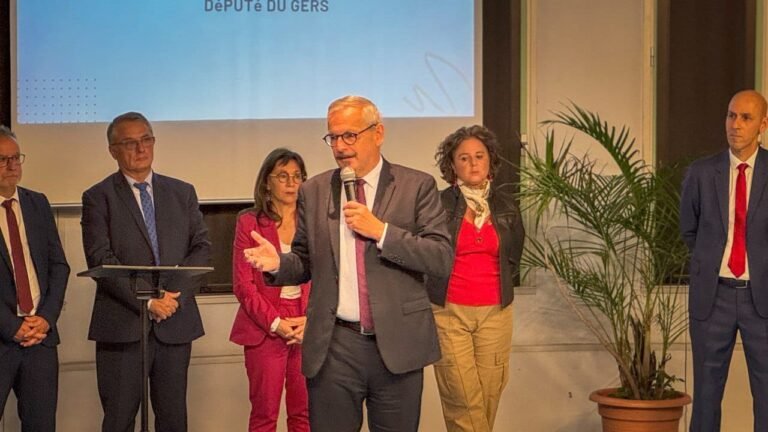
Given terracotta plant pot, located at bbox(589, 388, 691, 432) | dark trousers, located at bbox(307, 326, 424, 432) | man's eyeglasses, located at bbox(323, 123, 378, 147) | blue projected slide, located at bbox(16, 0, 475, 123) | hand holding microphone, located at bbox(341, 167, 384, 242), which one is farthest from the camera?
blue projected slide, located at bbox(16, 0, 475, 123)

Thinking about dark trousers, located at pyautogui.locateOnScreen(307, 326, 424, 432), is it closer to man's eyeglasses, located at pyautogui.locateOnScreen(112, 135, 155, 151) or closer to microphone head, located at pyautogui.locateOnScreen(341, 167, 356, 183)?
microphone head, located at pyautogui.locateOnScreen(341, 167, 356, 183)

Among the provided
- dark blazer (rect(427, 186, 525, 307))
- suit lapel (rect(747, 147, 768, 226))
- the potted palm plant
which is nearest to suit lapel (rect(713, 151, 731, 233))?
suit lapel (rect(747, 147, 768, 226))

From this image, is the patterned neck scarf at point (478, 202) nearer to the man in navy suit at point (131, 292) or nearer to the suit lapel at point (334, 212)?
the man in navy suit at point (131, 292)

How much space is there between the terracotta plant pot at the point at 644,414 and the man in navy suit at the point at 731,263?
0.40 m

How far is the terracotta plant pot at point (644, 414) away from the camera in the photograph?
5.72m

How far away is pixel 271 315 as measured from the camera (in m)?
5.11

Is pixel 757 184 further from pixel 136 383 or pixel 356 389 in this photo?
pixel 136 383

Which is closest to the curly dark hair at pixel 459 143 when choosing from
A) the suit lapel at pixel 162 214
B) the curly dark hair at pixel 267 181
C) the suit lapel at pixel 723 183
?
the curly dark hair at pixel 267 181

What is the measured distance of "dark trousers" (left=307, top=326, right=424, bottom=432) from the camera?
3.75 metres

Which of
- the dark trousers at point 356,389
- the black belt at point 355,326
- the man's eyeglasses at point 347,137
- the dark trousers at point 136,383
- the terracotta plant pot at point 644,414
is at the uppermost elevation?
the man's eyeglasses at point 347,137

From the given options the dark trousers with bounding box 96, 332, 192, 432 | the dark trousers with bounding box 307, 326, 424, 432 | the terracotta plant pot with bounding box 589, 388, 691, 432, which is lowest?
the terracotta plant pot with bounding box 589, 388, 691, 432

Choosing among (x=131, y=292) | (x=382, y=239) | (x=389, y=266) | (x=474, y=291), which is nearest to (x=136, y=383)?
(x=131, y=292)

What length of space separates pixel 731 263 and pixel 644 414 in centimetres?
100

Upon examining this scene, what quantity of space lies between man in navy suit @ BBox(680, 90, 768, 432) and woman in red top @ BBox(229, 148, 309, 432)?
6.12 ft
